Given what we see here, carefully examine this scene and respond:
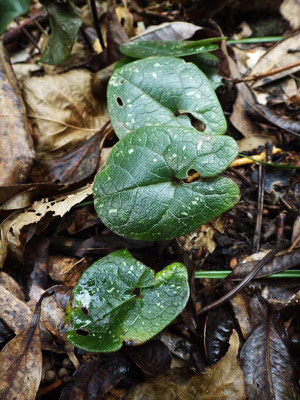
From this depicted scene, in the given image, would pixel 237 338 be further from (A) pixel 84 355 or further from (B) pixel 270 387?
(A) pixel 84 355

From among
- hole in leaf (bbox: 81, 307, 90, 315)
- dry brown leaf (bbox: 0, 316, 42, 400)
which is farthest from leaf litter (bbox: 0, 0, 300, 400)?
hole in leaf (bbox: 81, 307, 90, 315)

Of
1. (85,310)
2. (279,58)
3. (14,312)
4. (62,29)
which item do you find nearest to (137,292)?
(85,310)

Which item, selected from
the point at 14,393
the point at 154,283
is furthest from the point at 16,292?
the point at 154,283

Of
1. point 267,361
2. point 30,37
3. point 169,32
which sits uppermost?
point 30,37

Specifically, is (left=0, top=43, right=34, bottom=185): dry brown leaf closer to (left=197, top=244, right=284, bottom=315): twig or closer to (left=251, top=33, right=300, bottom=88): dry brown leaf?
(left=197, top=244, right=284, bottom=315): twig

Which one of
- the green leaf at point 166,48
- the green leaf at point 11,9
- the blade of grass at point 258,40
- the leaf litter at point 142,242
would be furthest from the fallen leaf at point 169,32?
the green leaf at point 11,9

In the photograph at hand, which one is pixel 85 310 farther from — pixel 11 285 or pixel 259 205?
pixel 259 205
